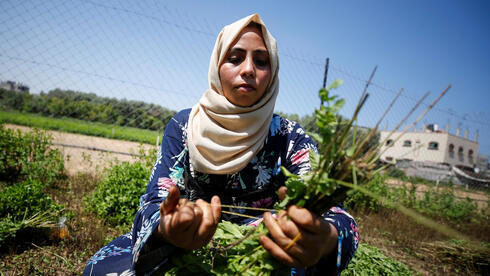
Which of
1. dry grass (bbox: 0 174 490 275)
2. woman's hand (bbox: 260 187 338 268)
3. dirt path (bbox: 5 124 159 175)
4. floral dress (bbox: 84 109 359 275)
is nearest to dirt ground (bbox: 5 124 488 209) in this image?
dirt path (bbox: 5 124 159 175)

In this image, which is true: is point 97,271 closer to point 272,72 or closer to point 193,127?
point 193,127

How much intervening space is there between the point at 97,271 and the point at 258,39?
173cm

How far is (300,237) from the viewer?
933 millimetres

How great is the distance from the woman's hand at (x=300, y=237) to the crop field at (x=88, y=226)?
43.9 inches

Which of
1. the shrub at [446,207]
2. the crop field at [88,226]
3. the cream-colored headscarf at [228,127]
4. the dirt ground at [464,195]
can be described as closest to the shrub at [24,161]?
the crop field at [88,226]

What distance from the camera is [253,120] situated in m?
1.69

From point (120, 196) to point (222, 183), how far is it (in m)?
2.46

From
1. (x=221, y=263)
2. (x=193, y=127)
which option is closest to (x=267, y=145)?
(x=193, y=127)

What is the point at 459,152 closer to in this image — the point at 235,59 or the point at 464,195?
the point at 464,195

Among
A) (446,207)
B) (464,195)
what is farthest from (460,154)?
(446,207)

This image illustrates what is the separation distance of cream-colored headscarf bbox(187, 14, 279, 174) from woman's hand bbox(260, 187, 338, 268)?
0.70m

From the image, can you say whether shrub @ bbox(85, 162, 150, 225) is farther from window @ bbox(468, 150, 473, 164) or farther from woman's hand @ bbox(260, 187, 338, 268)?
window @ bbox(468, 150, 473, 164)

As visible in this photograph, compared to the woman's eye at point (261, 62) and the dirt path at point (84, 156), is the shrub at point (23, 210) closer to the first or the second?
the dirt path at point (84, 156)

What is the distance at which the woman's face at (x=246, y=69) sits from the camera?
62.9 inches
